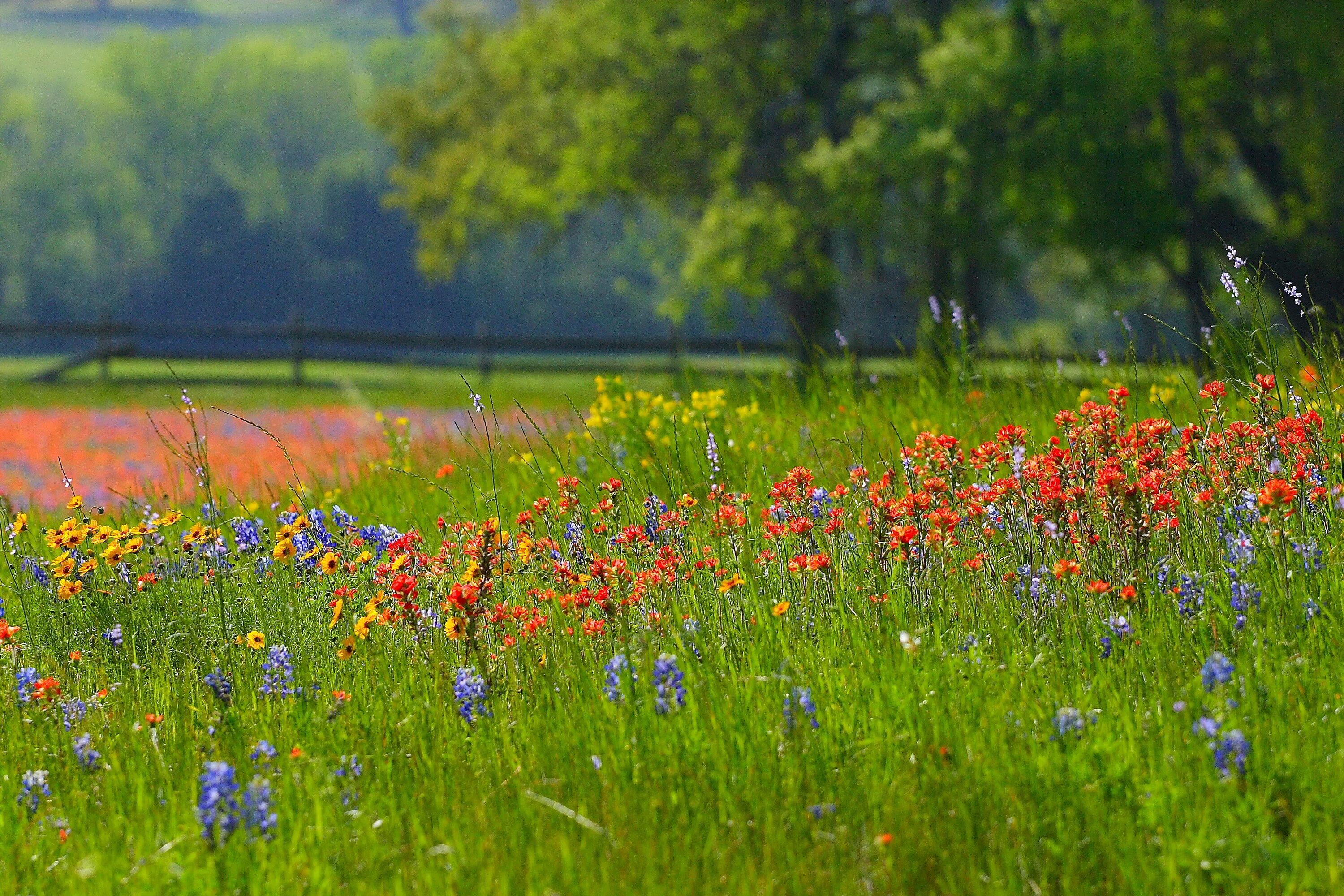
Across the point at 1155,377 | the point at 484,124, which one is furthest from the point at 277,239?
the point at 1155,377

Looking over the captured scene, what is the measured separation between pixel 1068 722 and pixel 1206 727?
0.29 meters

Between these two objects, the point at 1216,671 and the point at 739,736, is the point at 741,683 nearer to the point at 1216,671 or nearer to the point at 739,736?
the point at 739,736

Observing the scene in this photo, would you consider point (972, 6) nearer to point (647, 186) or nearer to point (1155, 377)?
point (647, 186)

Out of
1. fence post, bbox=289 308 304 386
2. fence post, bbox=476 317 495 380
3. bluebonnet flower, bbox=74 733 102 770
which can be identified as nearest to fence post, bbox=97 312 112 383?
fence post, bbox=289 308 304 386

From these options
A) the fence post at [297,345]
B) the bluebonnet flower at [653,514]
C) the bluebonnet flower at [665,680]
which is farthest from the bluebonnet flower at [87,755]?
the fence post at [297,345]

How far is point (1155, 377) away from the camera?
18.7 ft

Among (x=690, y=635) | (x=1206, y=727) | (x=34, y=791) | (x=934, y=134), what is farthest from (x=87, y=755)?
(x=934, y=134)

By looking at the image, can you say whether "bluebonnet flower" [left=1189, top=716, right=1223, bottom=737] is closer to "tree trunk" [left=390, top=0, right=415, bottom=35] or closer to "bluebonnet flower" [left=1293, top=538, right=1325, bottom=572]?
"bluebonnet flower" [left=1293, top=538, right=1325, bottom=572]

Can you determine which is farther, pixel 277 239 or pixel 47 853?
pixel 277 239

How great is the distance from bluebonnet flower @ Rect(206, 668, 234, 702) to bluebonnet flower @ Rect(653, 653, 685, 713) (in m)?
1.23

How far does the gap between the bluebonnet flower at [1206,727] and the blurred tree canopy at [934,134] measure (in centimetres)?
1510

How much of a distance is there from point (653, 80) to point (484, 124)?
6.40m

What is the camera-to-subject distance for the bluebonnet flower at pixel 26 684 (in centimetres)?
341

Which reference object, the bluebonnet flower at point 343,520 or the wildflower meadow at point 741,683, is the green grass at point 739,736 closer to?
the wildflower meadow at point 741,683
